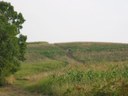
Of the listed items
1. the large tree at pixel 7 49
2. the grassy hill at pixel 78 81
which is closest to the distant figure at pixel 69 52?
the grassy hill at pixel 78 81

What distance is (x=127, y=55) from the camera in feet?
254

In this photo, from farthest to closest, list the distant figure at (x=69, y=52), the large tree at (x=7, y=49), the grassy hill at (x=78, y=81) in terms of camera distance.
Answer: the distant figure at (x=69, y=52)
the large tree at (x=7, y=49)
the grassy hill at (x=78, y=81)

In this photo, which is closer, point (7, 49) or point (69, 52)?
point (7, 49)

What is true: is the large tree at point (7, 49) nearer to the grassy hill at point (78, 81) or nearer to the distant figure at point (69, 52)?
the grassy hill at point (78, 81)

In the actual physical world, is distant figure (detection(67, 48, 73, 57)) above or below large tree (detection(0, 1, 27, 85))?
below

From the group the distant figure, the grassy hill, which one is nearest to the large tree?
the grassy hill

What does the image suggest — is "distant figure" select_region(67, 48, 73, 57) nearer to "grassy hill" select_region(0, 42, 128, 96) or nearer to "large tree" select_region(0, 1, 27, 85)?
"grassy hill" select_region(0, 42, 128, 96)

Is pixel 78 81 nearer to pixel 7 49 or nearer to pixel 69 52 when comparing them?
pixel 7 49

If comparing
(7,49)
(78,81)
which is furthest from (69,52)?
(78,81)

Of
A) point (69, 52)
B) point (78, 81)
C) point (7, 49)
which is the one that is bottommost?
point (69, 52)

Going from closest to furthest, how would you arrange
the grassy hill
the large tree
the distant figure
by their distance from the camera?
the grassy hill, the large tree, the distant figure

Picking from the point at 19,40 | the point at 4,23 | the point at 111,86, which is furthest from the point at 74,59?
the point at 111,86

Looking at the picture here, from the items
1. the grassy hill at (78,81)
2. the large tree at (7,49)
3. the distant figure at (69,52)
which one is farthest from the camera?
the distant figure at (69,52)

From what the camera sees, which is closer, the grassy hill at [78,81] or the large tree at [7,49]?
the grassy hill at [78,81]
